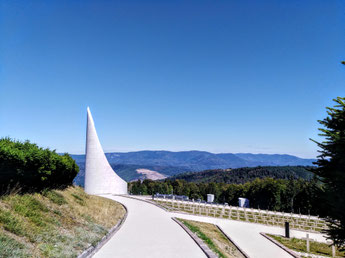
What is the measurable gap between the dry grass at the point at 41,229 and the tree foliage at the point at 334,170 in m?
6.94

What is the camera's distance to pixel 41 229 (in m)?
7.55

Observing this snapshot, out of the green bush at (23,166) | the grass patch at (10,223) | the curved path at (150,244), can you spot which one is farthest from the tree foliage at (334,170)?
the green bush at (23,166)

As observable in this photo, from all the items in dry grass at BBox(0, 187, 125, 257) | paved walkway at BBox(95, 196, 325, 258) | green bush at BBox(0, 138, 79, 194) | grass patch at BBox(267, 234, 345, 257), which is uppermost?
green bush at BBox(0, 138, 79, 194)

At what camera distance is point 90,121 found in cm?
3325

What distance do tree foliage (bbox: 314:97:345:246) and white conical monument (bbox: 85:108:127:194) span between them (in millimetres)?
29177

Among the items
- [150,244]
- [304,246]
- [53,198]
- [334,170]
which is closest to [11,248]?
[150,244]

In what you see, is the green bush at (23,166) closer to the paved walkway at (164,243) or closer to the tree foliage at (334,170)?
the paved walkway at (164,243)

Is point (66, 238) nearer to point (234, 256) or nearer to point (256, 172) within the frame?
point (234, 256)

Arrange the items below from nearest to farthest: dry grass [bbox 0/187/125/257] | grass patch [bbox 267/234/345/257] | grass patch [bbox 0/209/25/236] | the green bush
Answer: dry grass [bbox 0/187/125/257]
grass patch [bbox 0/209/25/236]
the green bush
grass patch [bbox 267/234/345/257]

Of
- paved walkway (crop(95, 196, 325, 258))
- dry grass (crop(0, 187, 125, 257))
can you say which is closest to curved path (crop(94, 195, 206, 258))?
paved walkway (crop(95, 196, 325, 258))

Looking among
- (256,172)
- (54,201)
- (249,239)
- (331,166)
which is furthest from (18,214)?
(256,172)

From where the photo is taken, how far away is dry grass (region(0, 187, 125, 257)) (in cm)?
610

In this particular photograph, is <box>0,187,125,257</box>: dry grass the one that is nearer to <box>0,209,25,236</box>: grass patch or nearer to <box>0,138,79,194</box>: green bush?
<box>0,209,25,236</box>: grass patch

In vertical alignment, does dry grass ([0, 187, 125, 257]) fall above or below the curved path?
above
